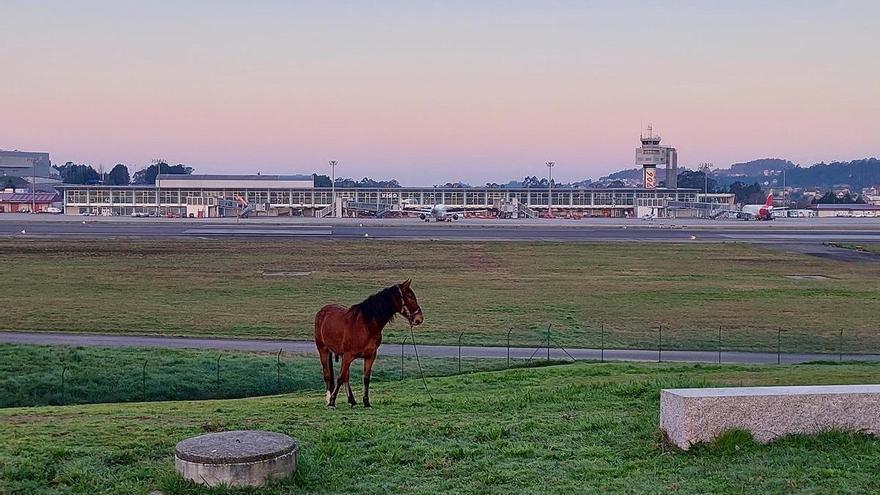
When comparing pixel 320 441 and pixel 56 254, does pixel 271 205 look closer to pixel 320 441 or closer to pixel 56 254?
pixel 56 254

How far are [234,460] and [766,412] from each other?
259 inches

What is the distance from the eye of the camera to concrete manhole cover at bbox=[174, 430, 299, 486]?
9562 millimetres

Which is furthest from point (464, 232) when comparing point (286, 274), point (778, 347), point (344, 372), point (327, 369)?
point (344, 372)

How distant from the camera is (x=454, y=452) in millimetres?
11016

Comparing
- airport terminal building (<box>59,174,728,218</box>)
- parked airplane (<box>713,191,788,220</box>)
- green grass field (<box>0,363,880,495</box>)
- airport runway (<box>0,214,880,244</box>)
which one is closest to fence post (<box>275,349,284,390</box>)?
green grass field (<box>0,363,880,495</box>)

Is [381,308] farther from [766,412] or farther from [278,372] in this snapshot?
[278,372]

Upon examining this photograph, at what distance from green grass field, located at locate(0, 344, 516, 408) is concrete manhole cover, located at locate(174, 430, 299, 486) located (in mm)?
12993

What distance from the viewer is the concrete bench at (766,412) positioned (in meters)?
10.9

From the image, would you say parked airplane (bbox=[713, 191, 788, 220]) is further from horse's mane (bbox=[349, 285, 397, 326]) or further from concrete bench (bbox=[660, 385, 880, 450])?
concrete bench (bbox=[660, 385, 880, 450])

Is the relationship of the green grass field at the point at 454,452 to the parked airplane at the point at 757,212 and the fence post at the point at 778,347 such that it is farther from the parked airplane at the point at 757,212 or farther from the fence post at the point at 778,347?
the parked airplane at the point at 757,212

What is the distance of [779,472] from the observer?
33.0 feet

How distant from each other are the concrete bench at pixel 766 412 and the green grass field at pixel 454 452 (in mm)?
186

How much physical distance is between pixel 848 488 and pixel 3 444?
34.1ft

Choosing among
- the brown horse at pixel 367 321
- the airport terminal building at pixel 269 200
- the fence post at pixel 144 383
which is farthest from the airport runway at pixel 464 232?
the brown horse at pixel 367 321
